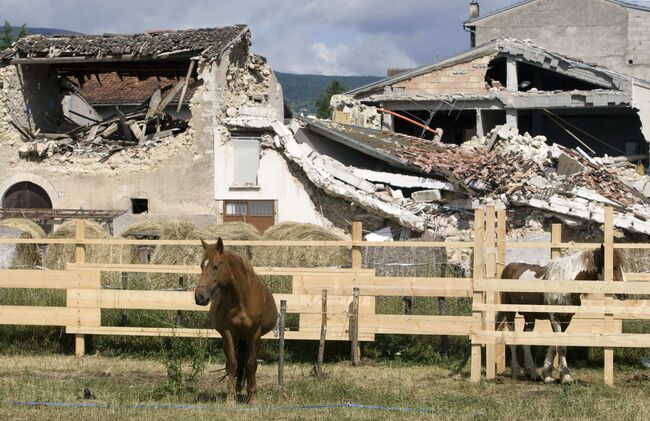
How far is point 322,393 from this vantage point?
38.1 ft

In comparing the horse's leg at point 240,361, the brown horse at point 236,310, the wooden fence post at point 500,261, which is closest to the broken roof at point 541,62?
the wooden fence post at point 500,261

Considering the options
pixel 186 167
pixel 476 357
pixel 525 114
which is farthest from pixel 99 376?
pixel 525 114

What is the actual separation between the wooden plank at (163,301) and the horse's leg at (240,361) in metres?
2.22

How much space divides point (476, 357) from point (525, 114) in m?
27.2

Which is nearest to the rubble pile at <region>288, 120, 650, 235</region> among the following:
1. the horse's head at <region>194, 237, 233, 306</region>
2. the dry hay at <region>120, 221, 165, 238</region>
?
the dry hay at <region>120, 221, 165, 238</region>

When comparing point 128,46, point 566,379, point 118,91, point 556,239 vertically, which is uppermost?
point 118,91

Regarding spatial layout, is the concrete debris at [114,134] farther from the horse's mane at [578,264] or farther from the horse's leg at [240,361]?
the horse's leg at [240,361]

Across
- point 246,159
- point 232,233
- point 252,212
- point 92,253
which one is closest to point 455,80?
point 246,159

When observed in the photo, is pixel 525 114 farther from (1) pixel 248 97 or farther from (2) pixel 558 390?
(2) pixel 558 390

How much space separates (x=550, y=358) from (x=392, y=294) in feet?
7.17

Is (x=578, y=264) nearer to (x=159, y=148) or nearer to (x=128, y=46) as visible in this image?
(x=159, y=148)

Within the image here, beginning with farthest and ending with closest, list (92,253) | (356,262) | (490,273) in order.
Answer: (92,253)
(356,262)
(490,273)

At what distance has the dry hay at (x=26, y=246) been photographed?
21734 millimetres

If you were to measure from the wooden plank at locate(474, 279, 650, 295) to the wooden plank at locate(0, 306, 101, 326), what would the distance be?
573 cm
